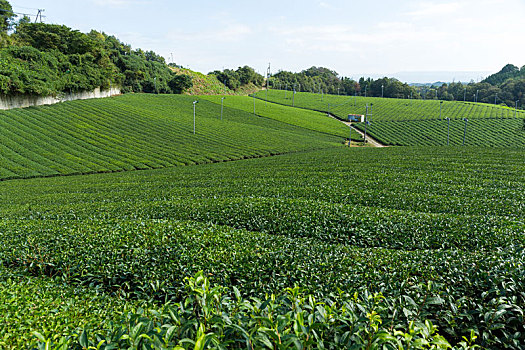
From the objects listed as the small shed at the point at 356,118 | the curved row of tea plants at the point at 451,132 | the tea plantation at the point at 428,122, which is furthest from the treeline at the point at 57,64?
the curved row of tea plants at the point at 451,132

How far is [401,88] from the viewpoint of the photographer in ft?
528

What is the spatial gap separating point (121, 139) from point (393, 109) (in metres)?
93.6

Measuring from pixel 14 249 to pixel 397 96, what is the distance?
567ft

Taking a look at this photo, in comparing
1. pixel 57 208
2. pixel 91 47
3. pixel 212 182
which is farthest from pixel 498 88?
pixel 57 208

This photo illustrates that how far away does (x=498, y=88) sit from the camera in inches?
5920

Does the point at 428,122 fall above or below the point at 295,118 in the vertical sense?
above

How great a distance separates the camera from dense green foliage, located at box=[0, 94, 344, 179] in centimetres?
3894

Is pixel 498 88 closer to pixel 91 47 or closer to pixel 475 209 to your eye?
pixel 91 47

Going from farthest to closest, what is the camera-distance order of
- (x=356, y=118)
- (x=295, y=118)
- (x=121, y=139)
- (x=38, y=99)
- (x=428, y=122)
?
(x=356, y=118) < (x=428, y=122) < (x=295, y=118) < (x=38, y=99) < (x=121, y=139)

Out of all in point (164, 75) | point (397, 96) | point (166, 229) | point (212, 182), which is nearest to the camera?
point (166, 229)

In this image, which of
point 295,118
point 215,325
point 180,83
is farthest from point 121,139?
point 180,83

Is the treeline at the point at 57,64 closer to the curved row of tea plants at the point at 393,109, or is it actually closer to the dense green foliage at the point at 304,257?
the dense green foliage at the point at 304,257

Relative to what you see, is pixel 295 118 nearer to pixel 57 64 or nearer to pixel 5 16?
pixel 57 64

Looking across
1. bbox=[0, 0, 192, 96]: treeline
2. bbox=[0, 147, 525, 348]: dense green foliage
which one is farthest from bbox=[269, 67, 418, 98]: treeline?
bbox=[0, 147, 525, 348]: dense green foliage
